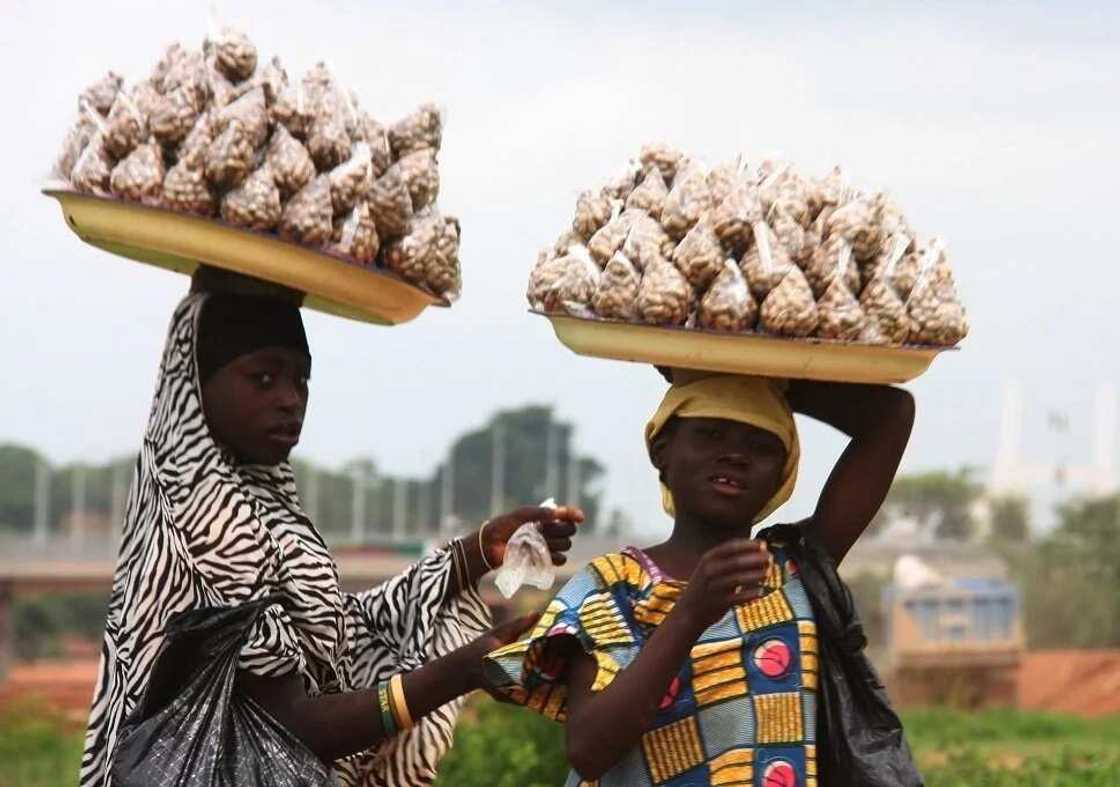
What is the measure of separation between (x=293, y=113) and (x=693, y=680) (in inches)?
52.8

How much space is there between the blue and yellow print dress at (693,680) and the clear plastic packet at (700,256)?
57 cm

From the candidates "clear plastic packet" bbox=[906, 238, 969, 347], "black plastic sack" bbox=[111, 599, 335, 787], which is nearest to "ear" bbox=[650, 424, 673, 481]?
"clear plastic packet" bbox=[906, 238, 969, 347]

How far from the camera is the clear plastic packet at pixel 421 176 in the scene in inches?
165

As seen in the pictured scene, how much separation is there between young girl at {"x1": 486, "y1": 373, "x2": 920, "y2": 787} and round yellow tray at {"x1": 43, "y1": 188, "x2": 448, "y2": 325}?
25.4 inches

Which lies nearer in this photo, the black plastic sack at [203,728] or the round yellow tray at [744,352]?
the round yellow tray at [744,352]

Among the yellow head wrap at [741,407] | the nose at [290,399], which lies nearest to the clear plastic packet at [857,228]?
the yellow head wrap at [741,407]

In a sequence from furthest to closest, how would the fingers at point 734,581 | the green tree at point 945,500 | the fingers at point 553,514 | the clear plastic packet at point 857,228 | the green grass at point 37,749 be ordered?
the green tree at point 945,500
the green grass at point 37,749
the fingers at point 553,514
the clear plastic packet at point 857,228
the fingers at point 734,581

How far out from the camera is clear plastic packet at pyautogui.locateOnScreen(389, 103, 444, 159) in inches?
168

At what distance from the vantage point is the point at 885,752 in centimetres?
405

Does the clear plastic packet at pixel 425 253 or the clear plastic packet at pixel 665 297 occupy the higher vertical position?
the clear plastic packet at pixel 425 253

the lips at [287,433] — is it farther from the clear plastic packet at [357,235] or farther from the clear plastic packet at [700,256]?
the clear plastic packet at [700,256]

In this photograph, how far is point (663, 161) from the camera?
407 centimetres

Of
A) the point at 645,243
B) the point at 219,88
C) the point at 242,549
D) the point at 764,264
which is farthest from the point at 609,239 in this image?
the point at 242,549

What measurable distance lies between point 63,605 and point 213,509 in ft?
156
